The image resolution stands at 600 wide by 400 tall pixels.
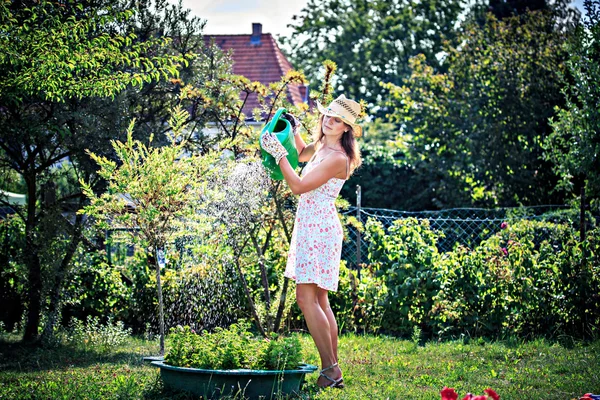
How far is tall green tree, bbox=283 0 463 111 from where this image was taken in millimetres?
29781

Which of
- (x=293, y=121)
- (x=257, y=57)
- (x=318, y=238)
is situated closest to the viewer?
(x=318, y=238)

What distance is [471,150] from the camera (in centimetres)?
1415

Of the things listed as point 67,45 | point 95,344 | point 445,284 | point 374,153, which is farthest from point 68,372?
point 374,153

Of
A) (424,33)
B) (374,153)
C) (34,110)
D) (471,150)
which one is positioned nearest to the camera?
(34,110)

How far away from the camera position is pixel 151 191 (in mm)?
5113

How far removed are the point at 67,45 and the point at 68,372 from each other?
7.53ft

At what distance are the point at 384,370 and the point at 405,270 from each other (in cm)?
189

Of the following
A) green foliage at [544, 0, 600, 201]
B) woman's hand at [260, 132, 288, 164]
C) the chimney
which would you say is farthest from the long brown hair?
the chimney

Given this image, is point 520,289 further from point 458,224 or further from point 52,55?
point 52,55

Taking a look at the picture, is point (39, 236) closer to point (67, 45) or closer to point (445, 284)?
point (67, 45)

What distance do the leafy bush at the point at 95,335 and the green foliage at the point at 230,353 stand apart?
213 centimetres

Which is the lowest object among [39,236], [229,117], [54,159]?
[39,236]

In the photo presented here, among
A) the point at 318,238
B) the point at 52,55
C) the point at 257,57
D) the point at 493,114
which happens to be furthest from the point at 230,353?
the point at 257,57

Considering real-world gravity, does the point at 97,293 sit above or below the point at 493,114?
below
